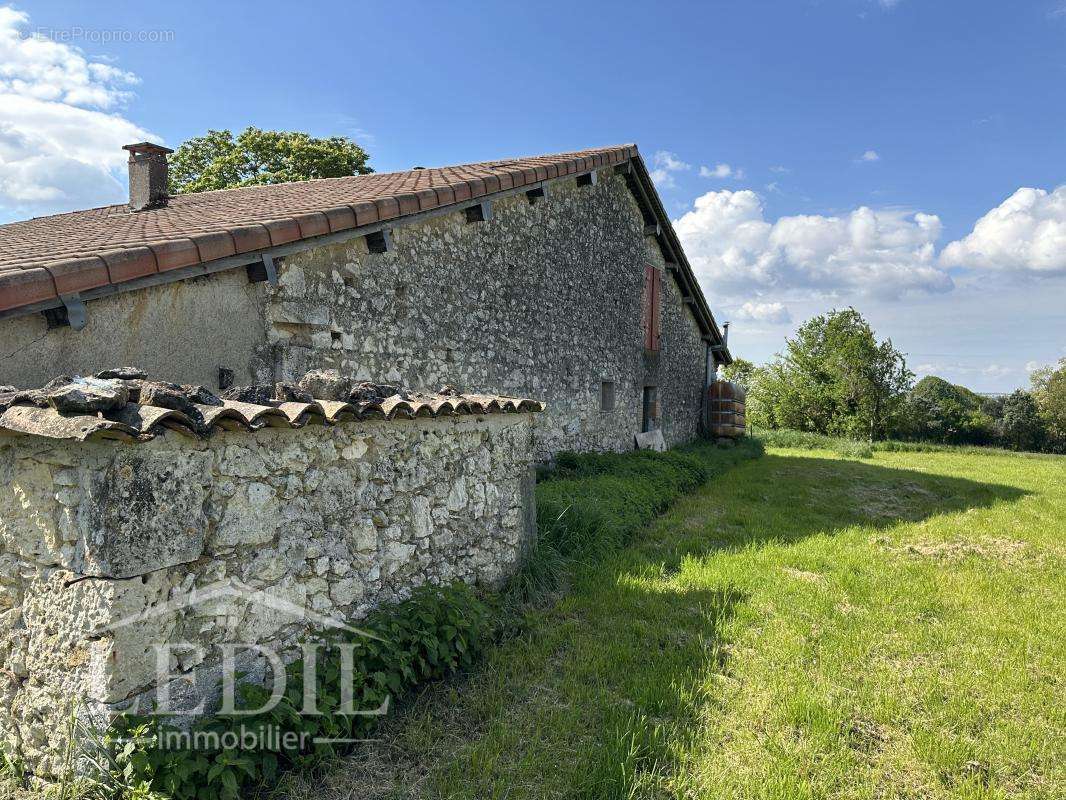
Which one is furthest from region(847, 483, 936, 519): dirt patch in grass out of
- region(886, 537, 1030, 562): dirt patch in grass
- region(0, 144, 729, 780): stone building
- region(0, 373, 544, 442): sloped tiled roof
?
region(0, 373, 544, 442): sloped tiled roof

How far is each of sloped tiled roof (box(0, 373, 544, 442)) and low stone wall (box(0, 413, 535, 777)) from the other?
4.3 inches

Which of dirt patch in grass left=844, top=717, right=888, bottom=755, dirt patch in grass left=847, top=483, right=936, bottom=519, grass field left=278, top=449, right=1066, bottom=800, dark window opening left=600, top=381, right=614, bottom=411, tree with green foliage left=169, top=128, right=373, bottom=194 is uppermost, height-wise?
tree with green foliage left=169, top=128, right=373, bottom=194

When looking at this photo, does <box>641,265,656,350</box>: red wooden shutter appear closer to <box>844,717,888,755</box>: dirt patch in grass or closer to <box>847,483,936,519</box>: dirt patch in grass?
<box>847,483,936,519</box>: dirt patch in grass

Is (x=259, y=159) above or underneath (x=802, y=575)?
above

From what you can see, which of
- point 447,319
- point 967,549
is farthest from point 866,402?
point 447,319

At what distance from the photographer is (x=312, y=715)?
2939mm

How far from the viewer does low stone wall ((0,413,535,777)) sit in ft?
7.95

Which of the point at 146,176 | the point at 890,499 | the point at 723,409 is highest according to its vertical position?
the point at 146,176

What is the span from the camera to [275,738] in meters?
2.75

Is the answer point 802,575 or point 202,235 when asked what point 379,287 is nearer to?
point 202,235

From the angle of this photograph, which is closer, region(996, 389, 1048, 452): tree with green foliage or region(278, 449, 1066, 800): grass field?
region(278, 449, 1066, 800): grass field

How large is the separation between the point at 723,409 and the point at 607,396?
7102mm

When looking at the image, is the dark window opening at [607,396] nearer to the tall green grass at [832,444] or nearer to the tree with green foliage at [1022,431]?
the tall green grass at [832,444]

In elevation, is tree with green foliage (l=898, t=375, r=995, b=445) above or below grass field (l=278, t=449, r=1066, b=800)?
above
